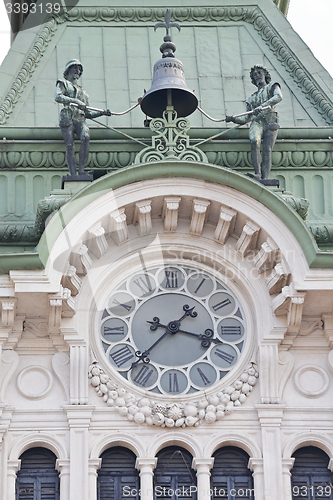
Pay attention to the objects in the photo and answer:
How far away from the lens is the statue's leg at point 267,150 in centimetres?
2259

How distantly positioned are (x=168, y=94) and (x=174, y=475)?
614cm

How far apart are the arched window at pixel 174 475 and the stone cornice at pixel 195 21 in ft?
24.9

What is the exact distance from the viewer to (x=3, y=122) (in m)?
24.8

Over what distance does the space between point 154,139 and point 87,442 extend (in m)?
4.96

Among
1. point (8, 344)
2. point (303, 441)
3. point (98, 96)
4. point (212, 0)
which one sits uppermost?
point (212, 0)

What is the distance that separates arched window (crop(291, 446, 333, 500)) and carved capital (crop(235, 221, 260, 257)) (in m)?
3.16

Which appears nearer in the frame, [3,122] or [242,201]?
[242,201]

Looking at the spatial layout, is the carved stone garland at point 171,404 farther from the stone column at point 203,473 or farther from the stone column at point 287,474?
the stone column at point 287,474

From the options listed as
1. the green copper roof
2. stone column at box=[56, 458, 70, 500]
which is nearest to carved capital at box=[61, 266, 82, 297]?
the green copper roof

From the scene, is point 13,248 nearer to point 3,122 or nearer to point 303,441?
point 3,122

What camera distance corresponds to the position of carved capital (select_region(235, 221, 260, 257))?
843 inches

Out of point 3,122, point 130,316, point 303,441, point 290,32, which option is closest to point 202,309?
point 130,316

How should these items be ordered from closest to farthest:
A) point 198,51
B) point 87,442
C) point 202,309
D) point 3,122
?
point 87,442
point 202,309
point 3,122
point 198,51

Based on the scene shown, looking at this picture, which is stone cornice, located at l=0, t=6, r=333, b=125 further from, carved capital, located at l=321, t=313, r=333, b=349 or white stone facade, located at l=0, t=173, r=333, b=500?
carved capital, located at l=321, t=313, r=333, b=349
